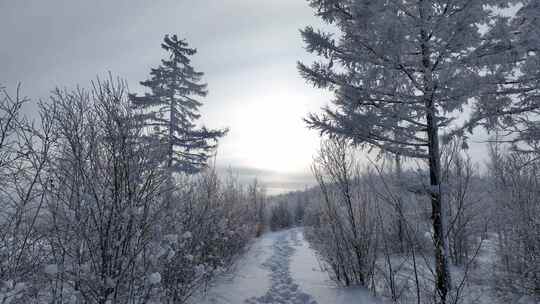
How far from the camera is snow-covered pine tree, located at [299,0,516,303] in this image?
455 cm

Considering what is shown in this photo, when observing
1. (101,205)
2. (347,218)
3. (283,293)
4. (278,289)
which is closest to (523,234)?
(347,218)

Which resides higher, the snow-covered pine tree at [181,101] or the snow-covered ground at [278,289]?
the snow-covered pine tree at [181,101]

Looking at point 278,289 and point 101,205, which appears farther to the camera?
point 278,289

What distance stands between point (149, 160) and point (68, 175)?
930 millimetres

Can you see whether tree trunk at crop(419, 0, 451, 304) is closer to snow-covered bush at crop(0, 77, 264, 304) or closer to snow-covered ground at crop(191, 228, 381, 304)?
snow-covered ground at crop(191, 228, 381, 304)

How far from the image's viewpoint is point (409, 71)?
5105mm

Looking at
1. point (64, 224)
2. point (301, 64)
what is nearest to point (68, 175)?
point (64, 224)

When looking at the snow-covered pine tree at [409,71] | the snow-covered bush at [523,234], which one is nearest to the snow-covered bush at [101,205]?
the snow-covered pine tree at [409,71]

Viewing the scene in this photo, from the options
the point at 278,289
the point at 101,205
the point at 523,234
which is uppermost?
the point at 101,205

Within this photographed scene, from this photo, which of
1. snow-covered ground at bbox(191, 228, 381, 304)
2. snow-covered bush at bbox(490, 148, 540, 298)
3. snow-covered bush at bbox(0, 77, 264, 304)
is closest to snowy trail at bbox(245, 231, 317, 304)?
snow-covered ground at bbox(191, 228, 381, 304)

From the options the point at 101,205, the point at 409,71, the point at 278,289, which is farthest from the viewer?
the point at 278,289

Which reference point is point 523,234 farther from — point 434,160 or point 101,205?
point 101,205

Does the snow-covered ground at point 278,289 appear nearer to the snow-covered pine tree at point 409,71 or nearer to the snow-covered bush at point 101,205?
the snow-covered pine tree at point 409,71

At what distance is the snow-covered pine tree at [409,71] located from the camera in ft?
14.9
